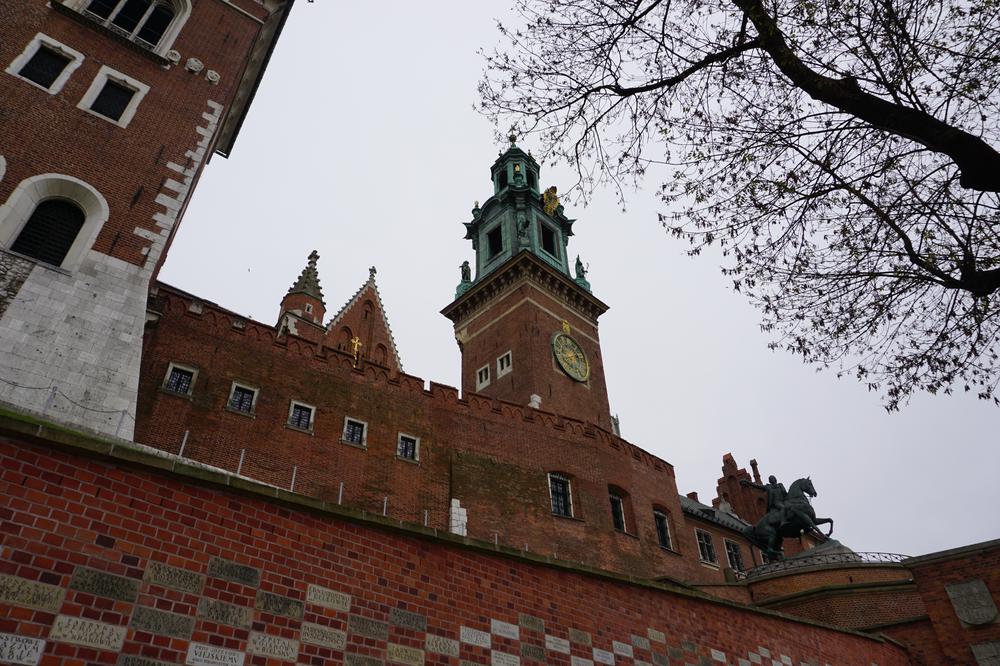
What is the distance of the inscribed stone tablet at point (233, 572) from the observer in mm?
5719

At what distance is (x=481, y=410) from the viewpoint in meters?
25.4

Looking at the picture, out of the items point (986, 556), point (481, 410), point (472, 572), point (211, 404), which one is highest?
point (481, 410)

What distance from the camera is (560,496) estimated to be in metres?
25.7

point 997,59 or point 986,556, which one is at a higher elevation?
point 997,59

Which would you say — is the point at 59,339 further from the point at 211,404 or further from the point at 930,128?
the point at 930,128

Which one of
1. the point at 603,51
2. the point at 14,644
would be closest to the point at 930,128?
the point at 603,51

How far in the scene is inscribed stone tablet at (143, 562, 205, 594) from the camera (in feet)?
17.6

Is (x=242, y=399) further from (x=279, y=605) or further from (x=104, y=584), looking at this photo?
(x=104, y=584)

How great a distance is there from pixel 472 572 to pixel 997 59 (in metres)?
8.45

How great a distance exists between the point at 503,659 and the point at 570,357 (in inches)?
1118

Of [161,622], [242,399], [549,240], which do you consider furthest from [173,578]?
[549,240]

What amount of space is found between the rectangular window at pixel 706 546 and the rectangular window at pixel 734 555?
5.76 ft

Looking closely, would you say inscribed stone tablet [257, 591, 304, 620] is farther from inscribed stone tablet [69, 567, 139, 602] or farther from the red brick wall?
inscribed stone tablet [69, 567, 139, 602]

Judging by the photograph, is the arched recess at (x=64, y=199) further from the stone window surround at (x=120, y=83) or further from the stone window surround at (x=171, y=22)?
the stone window surround at (x=171, y=22)
